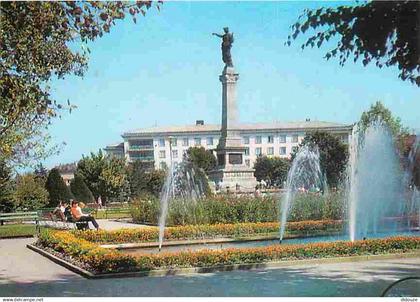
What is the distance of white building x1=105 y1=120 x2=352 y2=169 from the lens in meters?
5.29

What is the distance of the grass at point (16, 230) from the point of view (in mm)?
5613

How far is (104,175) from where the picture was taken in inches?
230

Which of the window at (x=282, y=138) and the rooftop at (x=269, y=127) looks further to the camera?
the window at (x=282, y=138)

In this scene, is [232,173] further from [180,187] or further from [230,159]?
[180,187]

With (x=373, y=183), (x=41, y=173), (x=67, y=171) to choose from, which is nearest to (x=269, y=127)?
(x=67, y=171)

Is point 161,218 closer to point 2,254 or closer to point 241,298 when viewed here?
point 2,254

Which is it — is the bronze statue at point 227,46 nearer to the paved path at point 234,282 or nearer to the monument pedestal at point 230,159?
the monument pedestal at point 230,159

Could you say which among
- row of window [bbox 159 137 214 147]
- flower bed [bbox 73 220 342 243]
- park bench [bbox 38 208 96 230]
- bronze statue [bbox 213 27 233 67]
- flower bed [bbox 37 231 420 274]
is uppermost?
bronze statue [bbox 213 27 233 67]

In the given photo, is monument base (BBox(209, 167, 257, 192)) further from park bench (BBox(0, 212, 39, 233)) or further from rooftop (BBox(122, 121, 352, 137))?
park bench (BBox(0, 212, 39, 233))

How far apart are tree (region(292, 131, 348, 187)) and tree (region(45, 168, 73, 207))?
2202mm

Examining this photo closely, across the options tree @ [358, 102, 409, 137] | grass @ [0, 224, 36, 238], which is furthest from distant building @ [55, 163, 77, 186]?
tree @ [358, 102, 409, 137]

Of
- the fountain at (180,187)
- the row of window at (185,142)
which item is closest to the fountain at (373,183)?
the row of window at (185,142)

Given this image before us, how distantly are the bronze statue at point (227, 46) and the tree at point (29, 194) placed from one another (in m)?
1.98

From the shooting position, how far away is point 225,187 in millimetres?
7750
